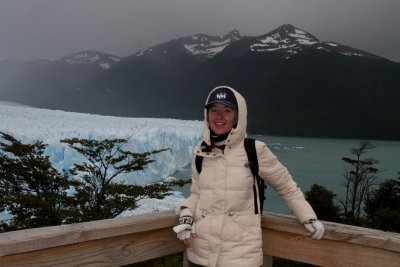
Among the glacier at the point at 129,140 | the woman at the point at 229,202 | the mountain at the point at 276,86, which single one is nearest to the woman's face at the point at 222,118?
the woman at the point at 229,202

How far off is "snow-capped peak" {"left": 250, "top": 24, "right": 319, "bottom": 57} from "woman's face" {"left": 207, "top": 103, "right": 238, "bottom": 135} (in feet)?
487

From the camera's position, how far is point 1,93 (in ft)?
459

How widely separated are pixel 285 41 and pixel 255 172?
562 ft

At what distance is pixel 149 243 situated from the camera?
5.17 ft

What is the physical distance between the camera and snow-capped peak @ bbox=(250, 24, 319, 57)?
15300cm

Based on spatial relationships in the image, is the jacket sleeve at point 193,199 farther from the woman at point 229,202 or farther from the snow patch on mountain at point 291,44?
the snow patch on mountain at point 291,44

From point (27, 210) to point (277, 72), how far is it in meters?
126

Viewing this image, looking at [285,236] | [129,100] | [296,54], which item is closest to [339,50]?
[296,54]

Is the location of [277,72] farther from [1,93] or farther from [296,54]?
[1,93]

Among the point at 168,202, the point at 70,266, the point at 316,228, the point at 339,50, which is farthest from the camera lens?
the point at 339,50

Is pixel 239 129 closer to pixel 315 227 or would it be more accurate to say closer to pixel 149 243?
pixel 315 227

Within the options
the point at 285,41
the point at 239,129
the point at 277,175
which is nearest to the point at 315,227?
the point at 277,175

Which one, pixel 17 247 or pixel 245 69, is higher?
pixel 245 69

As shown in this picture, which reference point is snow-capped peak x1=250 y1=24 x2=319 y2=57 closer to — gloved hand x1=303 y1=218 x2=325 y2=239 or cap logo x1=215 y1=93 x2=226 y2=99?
cap logo x1=215 y1=93 x2=226 y2=99
